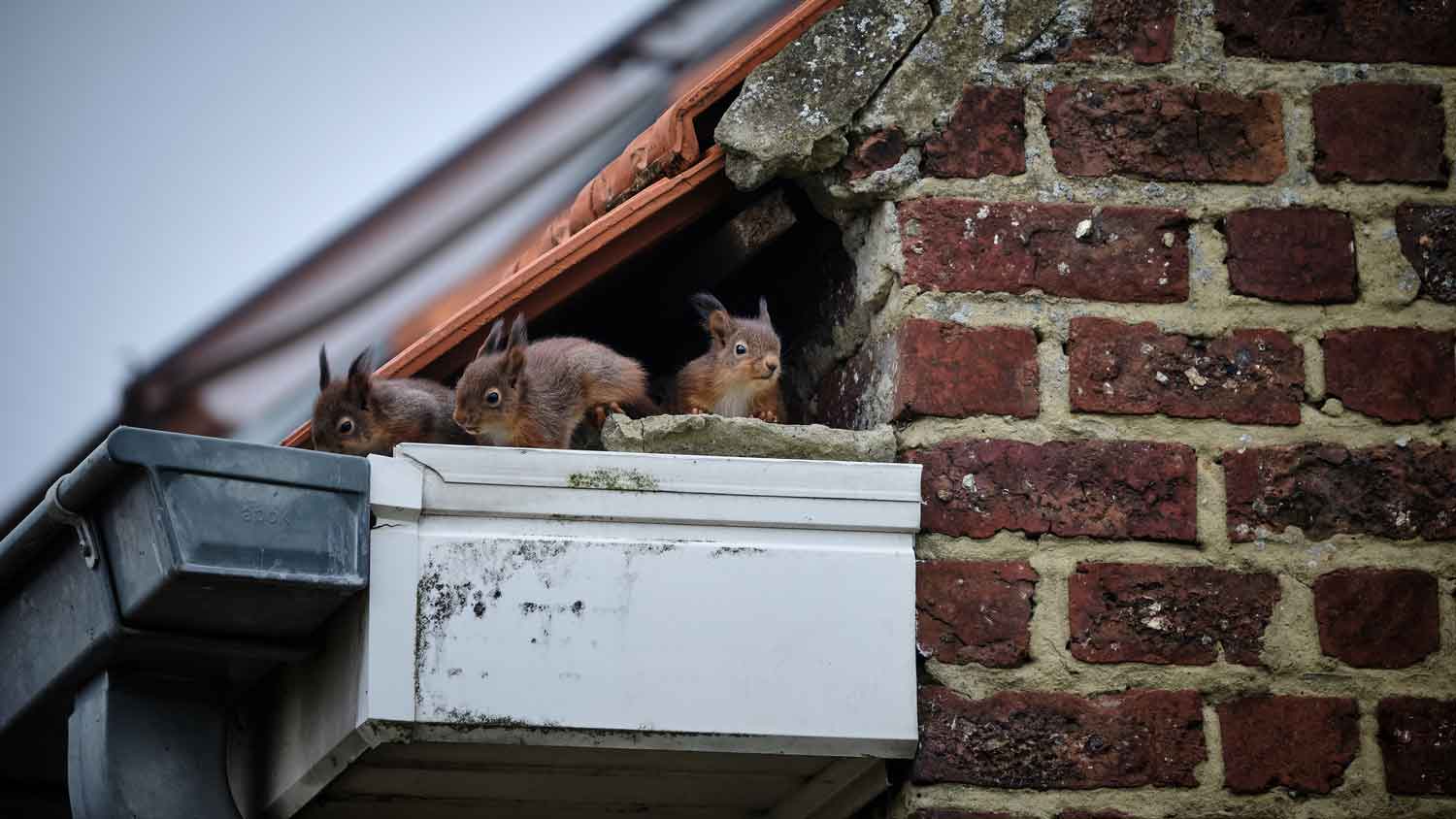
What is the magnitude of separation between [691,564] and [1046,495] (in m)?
0.59

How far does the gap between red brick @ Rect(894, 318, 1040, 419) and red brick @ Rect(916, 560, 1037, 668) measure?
263mm

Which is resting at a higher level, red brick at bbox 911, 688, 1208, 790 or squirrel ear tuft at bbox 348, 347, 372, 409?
squirrel ear tuft at bbox 348, 347, 372, 409

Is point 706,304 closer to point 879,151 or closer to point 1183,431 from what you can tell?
point 879,151

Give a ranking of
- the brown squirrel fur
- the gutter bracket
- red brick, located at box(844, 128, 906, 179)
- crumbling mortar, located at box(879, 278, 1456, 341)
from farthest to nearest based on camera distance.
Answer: the brown squirrel fur → red brick, located at box(844, 128, 906, 179) → crumbling mortar, located at box(879, 278, 1456, 341) → the gutter bracket

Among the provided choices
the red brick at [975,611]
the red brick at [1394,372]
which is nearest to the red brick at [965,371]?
the red brick at [975,611]

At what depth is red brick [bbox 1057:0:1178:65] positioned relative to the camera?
3.02 m

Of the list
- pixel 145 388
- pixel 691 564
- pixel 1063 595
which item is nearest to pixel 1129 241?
pixel 1063 595

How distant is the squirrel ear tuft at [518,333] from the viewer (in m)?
3.25

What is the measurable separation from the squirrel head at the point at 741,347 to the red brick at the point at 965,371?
2.12ft

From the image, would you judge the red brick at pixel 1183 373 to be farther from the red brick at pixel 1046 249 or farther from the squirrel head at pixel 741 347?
the squirrel head at pixel 741 347

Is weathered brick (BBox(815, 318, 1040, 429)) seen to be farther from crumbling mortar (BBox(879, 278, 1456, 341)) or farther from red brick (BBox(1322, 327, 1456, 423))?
red brick (BBox(1322, 327, 1456, 423))

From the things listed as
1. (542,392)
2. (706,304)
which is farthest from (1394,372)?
(542,392)

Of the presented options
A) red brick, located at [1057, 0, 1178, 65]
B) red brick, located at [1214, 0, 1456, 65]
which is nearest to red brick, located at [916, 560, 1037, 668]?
red brick, located at [1057, 0, 1178, 65]

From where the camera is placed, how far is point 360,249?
369cm
